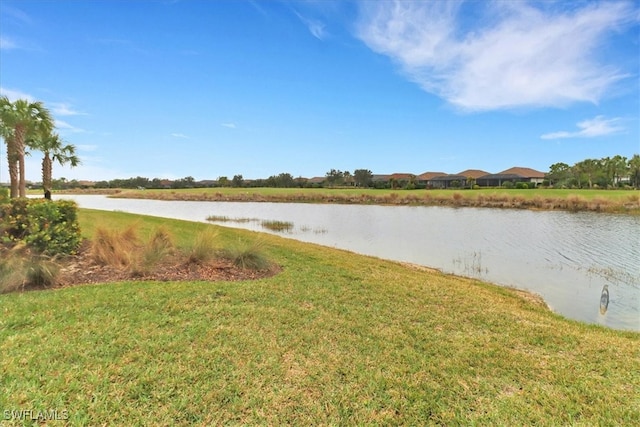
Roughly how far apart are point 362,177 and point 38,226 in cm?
9340

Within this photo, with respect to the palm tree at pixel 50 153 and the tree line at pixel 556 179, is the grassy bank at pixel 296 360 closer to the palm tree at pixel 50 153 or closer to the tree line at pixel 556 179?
the palm tree at pixel 50 153

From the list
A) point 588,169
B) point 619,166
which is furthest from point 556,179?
point 619,166

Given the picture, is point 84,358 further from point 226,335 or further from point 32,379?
point 226,335

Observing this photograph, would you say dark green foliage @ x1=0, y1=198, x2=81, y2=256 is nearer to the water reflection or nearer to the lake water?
the lake water

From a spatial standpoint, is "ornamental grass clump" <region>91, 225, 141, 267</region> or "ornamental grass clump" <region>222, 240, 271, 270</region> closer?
"ornamental grass clump" <region>91, 225, 141, 267</region>

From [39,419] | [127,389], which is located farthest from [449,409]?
[39,419]

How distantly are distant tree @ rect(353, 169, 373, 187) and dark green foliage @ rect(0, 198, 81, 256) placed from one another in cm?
9120

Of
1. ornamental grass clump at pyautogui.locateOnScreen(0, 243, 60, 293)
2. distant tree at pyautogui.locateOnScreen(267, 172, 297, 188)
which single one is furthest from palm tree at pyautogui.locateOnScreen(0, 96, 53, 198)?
distant tree at pyautogui.locateOnScreen(267, 172, 297, 188)

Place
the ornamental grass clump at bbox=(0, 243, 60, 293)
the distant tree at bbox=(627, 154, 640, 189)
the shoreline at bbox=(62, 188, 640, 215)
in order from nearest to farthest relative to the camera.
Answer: the ornamental grass clump at bbox=(0, 243, 60, 293)
the shoreline at bbox=(62, 188, 640, 215)
the distant tree at bbox=(627, 154, 640, 189)

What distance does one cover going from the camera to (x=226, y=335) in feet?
13.9

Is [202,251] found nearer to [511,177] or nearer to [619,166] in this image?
[619,166]

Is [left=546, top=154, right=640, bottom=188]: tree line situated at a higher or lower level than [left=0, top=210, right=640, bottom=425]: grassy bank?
higher

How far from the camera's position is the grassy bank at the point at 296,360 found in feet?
9.68

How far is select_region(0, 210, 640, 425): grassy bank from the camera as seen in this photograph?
2949 millimetres
